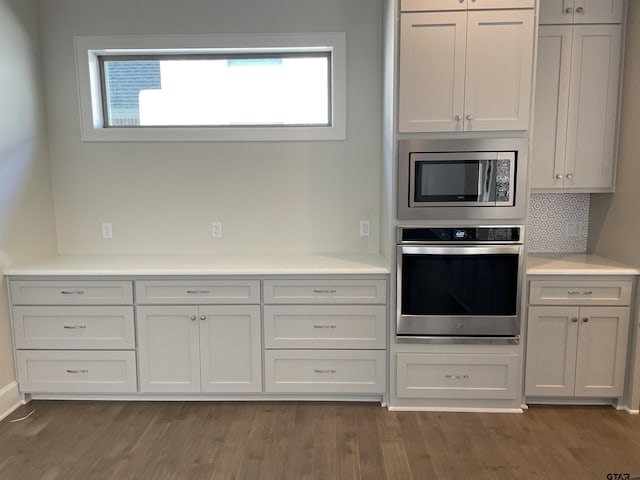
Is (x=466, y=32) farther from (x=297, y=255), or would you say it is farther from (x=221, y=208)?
(x=221, y=208)

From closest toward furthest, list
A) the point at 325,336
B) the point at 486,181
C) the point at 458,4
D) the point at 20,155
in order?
the point at 458,4, the point at 486,181, the point at 325,336, the point at 20,155

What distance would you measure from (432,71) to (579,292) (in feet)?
5.18

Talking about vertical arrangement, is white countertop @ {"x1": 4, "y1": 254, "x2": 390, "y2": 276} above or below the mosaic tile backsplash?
below

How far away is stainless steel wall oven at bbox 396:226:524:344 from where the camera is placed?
2572mm

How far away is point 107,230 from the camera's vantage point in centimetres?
328

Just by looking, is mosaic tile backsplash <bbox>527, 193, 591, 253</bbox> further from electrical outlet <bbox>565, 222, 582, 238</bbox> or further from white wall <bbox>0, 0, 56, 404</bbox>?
A: white wall <bbox>0, 0, 56, 404</bbox>

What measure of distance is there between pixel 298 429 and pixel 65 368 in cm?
155

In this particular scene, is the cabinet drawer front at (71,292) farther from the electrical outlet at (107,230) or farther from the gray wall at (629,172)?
the gray wall at (629,172)

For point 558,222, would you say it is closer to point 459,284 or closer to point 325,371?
point 459,284

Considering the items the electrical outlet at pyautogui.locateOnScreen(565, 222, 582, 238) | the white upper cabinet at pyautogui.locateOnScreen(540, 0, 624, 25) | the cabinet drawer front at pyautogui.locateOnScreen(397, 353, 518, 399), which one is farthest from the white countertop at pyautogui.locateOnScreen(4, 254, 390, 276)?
the white upper cabinet at pyautogui.locateOnScreen(540, 0, 624, 25)

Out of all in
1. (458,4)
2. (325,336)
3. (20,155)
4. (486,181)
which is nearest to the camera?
(458,4)

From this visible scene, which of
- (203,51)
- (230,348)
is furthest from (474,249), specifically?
(203,51)

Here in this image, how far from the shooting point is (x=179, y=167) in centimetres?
321

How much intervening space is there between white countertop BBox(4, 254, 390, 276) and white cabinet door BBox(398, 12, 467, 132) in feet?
3.00
